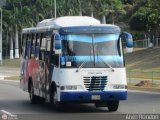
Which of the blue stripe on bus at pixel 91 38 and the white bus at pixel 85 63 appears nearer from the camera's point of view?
the white bus at pixel 85 63

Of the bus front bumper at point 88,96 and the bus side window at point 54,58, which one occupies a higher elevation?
the bus side window at point 54,58

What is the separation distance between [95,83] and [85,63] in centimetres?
75

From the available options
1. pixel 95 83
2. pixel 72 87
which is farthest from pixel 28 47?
pixel 95 83

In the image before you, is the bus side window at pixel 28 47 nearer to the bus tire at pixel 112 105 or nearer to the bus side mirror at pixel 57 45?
the bus side mirror at pixel 57 45

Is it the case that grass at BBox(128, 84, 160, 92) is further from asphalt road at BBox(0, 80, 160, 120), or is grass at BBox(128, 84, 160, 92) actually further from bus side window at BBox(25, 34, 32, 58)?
bus side window at BBox(25, 34, 32, 58)

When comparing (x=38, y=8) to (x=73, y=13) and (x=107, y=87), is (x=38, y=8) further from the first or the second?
(x=107, y=87)

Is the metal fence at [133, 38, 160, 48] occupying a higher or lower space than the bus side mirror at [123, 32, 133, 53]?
lower

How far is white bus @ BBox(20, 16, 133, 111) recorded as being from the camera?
1867 cm

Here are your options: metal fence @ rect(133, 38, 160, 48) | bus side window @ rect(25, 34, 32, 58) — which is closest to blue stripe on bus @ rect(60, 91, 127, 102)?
bus side window @ rect(25, 34, 32, 58)

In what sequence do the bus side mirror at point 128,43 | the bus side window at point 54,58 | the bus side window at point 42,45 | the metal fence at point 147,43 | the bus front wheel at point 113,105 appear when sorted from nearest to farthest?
the bus side mirror at point 128,43
the bus side window at point 54,58
the bus front wheel at point 113,105
the bus side window at point 42,45
the metal fence at point 147,43

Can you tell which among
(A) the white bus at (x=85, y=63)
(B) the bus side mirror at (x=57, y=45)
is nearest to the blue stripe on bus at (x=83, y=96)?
(A) the white bus at (x=85, y=63)

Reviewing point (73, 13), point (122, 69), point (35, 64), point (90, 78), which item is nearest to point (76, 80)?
point (90, 78)

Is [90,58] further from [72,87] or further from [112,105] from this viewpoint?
[112,105]

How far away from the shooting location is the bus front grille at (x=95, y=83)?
18734 mm
